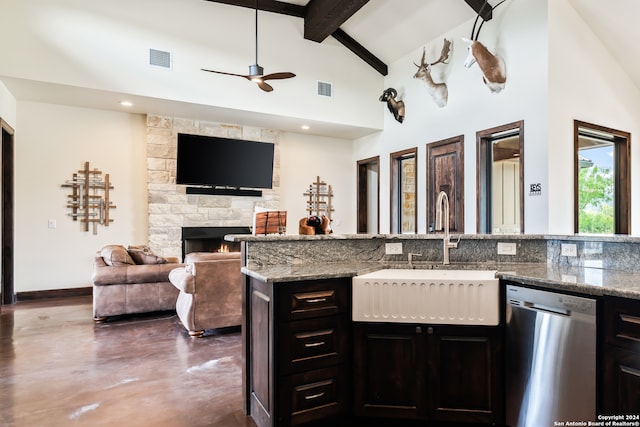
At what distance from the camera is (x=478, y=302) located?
2.11 m

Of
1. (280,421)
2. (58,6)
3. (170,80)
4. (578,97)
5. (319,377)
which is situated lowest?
(280,421)

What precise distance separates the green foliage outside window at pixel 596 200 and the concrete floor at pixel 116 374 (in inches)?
183

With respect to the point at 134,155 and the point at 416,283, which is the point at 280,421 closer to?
the point at 416,283

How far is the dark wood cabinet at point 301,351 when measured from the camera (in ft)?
6.68

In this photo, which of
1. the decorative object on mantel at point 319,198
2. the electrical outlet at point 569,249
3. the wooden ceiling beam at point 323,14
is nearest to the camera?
the electrical outlet at point 569,249

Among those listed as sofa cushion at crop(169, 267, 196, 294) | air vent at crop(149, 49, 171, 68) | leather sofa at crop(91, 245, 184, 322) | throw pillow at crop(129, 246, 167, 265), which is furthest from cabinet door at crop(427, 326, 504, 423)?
air vent at crop(149, 49, 171, 68)

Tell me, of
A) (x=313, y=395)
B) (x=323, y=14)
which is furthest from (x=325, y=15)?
(x=313, y=395)

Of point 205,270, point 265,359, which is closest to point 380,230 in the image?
point 205,270

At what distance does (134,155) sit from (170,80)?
5.19 ft

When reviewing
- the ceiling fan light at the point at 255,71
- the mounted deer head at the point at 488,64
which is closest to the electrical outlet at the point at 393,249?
the ceiling fan light at the point at 255,71

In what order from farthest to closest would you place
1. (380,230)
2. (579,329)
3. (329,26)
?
(380,230), (329,26), (579,329)

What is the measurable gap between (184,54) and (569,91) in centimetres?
507

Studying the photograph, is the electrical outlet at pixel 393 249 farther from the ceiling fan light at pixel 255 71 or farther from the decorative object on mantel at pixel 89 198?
the decorative object on mantel at pixel 89 198

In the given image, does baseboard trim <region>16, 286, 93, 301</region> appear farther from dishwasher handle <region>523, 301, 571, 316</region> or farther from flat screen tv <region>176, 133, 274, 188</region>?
dishwasher handle <region>523, 301, 571, 316</region>
